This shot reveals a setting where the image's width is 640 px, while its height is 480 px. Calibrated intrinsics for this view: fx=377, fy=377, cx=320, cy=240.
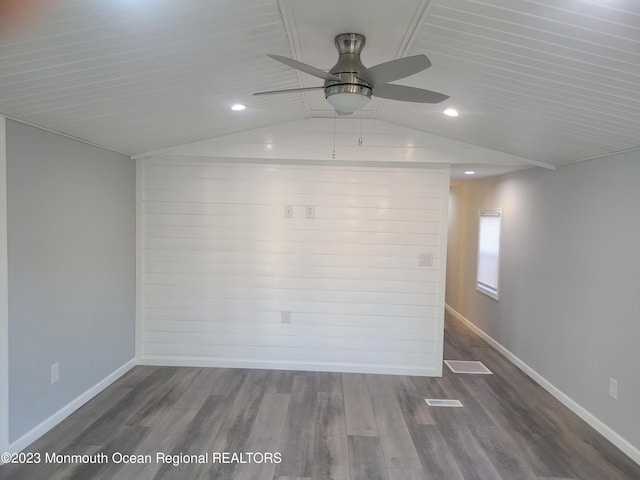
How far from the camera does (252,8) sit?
68.7 inches

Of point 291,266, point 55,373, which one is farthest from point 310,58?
point 55,373

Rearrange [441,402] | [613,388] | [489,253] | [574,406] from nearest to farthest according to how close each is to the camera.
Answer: [613,388] → [574,406] → [441,402] → [489,253]

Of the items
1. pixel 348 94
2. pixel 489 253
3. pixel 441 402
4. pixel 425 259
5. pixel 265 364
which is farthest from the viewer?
pixel 489 253

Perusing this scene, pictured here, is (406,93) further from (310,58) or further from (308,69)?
(310,58)

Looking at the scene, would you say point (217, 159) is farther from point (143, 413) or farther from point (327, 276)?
point (143, 413)

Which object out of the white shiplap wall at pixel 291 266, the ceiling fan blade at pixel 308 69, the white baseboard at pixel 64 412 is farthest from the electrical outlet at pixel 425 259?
the white baseboard at pixel 64 412

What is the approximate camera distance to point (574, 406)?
3.29 metres

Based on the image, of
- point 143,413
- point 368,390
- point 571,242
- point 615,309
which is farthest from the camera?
point 368,390

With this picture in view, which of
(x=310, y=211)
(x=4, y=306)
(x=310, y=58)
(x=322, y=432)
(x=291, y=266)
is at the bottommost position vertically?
(x=322, y=432)

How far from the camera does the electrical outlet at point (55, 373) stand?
113 inches

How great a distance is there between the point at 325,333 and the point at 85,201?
261 cm

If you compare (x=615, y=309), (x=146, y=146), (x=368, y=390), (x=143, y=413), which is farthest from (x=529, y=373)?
(x=146, y=146)

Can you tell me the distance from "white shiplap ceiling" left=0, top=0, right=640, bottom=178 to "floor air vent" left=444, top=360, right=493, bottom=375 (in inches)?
95.4

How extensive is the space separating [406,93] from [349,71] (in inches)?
12.6
